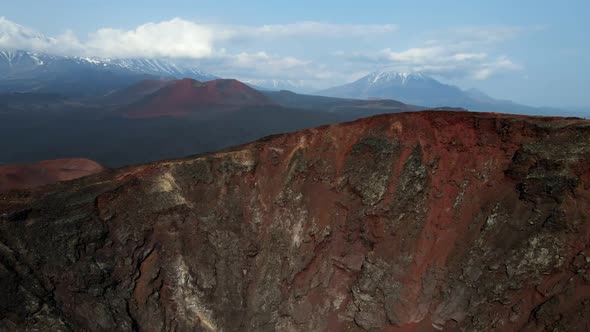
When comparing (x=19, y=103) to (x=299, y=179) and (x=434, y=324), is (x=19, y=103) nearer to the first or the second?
(x=299, y=179)

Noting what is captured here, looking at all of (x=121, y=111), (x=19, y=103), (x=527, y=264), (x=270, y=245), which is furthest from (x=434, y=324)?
(x=19, y=103)

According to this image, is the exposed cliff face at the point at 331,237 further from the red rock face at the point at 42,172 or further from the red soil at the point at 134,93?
the red soil at the point at 134,93

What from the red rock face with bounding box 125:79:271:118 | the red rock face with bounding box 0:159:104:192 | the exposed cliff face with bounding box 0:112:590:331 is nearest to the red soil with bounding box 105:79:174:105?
the red rock face with bounding box 125:79:271:118

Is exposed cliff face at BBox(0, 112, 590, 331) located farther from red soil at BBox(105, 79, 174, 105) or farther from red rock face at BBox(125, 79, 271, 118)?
red soil at BBox(105, 79, 174, 105)

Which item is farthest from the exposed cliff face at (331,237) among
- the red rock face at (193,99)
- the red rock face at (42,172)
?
the red rock face at (193,99)

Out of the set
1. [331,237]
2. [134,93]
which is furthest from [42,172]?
[134,93]
